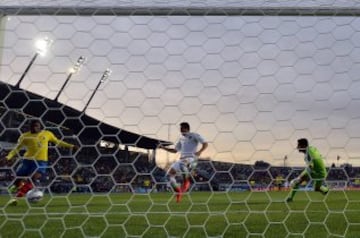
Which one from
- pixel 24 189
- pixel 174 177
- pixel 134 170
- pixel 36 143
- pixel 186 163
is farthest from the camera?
pixel 174 177

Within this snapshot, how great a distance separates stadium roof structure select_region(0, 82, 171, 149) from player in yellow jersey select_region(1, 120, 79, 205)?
1.85 ft

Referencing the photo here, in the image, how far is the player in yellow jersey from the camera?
12.7ft

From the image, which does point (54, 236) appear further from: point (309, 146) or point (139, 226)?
point (309, 146)

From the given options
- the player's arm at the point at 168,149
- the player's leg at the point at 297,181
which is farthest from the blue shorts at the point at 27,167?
the player's leg at the point at 297,181

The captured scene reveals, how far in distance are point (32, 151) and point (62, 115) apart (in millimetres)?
1713

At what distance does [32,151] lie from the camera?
4480mm

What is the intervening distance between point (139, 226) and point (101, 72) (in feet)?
3.12

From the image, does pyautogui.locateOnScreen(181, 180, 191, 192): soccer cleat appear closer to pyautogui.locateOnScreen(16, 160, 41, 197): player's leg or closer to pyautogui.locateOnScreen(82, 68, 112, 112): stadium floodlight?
pyautogui.locateOnScreen(16, 160, 41, 197): player's leg

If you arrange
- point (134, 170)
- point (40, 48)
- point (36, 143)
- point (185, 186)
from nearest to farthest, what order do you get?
point (40, 48), point (134, 170), point (36, 143), point (185, 186)

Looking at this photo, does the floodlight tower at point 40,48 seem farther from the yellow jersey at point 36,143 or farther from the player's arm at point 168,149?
the yellow jersey at point 36,143

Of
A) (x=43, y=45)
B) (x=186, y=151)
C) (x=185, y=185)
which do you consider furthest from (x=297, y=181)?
(x=43, y=45)

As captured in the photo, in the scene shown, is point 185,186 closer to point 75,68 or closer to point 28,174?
point 28,174

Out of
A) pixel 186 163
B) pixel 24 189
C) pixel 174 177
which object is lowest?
pixel 24 189

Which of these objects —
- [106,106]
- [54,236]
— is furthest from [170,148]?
[54,236]
